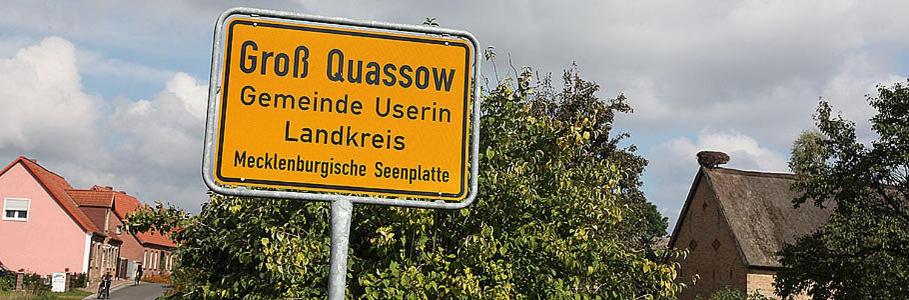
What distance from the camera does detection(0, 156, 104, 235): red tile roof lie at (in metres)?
49.6

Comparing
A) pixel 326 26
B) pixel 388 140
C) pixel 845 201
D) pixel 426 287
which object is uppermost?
pixel 845 201

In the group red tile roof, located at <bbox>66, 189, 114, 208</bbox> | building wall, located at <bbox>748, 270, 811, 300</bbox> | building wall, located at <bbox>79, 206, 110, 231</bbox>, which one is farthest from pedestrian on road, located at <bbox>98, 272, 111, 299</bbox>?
building wall, located at <bbox>748, 270, 811, 300</bbox>

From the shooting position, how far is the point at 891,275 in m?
23.3

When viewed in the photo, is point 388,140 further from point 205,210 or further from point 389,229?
point 205,210

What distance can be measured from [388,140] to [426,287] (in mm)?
4059

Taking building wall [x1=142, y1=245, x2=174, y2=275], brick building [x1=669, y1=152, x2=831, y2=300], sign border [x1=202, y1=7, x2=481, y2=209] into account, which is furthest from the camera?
building wall [x1=142, y1=245, x2=174, y2=275]

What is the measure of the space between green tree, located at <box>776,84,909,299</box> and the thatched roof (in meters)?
9.79

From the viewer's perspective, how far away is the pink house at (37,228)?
49.2 m

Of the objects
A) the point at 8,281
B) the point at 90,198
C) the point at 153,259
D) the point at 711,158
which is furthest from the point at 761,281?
the point at 153,259

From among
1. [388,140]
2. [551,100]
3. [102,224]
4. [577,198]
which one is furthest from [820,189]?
[102,224]

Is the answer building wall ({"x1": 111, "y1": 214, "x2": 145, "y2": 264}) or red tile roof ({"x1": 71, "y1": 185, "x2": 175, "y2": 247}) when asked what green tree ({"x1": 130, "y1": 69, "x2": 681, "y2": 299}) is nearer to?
red tile roof ({"x1": 71, "y1": 185, "x2": 175, "y2": 247})

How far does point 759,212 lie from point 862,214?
49.1 feet

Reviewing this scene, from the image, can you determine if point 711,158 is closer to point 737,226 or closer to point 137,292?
point 737,226

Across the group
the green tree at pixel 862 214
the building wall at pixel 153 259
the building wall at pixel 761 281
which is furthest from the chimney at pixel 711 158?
the building wall at pixel 153 259
